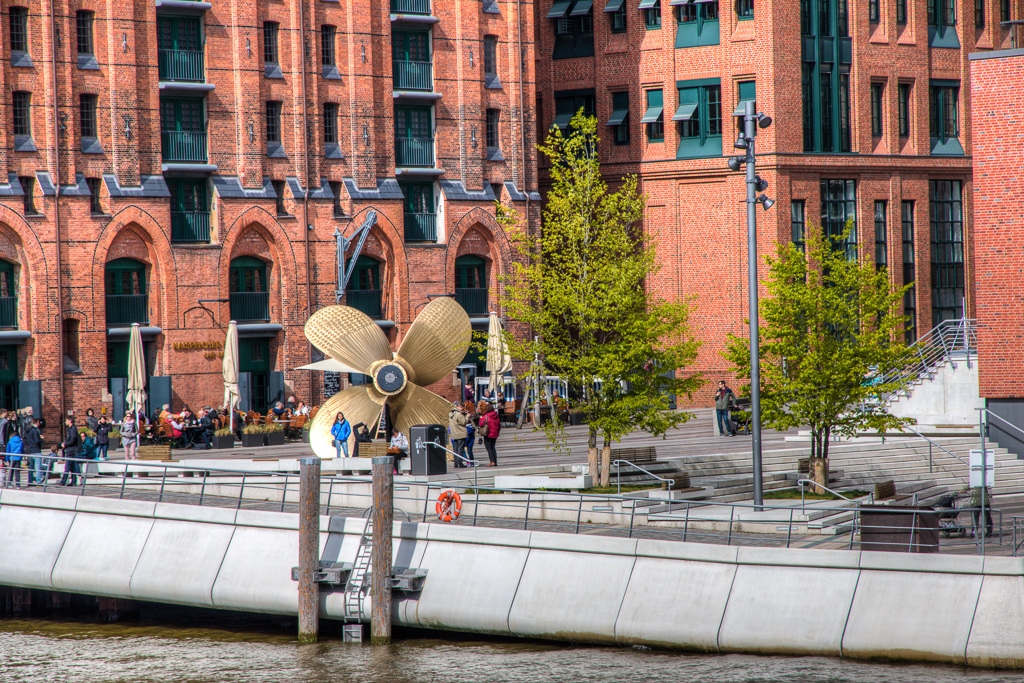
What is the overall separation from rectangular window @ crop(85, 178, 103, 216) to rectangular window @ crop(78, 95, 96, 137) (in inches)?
58.4

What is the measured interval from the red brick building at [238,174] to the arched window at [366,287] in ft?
0.27

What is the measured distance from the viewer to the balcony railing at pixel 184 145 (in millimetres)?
46625

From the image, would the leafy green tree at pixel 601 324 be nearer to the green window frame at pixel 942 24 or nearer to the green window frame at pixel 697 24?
the green window frame at pixel 697 24

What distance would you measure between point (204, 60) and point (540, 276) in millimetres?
21990

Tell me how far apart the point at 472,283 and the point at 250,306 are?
9.02 m

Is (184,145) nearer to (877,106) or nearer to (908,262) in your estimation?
(877,106)

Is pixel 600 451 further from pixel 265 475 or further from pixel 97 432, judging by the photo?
pixel 97 432

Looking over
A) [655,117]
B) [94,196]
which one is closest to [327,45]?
[94,196]

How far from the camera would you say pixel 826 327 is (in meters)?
29.7

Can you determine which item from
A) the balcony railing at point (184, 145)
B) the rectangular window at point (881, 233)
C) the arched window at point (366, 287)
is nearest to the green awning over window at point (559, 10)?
the arched window at point (366, 287)

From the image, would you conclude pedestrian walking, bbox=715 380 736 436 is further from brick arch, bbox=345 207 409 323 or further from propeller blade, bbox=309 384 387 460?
brick arch, bbox=345 207 409 323

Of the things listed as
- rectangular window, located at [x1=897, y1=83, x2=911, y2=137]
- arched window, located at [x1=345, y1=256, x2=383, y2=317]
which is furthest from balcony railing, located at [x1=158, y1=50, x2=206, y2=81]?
rectangular window, located at [x1=897, y1=83, x2=911, y2=137]

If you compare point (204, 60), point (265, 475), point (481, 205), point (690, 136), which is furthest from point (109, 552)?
point (690, 136)

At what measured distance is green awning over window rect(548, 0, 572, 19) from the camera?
54438 millimetres
